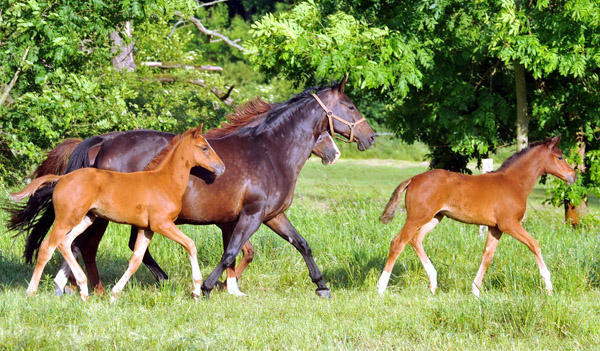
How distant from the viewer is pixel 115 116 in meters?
12.1

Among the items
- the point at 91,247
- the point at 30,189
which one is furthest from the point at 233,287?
the point at 30,189

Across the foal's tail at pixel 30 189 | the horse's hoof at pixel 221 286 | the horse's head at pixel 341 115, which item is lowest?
the horse's hoof at pixel 221 286

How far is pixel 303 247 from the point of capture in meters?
8.21

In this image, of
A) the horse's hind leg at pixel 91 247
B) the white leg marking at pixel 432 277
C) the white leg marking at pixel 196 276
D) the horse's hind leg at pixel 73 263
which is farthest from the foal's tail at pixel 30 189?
the white leg marking at pixel 432 277

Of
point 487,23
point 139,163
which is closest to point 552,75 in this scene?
point 487,23

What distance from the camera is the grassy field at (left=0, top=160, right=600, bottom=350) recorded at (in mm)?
5910

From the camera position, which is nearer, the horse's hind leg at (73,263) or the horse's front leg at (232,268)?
the horse's hind leg at (73,263)

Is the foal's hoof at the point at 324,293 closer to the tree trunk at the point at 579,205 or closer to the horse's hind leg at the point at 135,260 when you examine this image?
the horse's hind leg at the point at 135,260

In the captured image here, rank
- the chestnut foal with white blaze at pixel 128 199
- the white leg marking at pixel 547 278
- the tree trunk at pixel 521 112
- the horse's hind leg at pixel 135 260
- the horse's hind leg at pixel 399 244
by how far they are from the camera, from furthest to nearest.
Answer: the tree trunk at pixel 521 112 → the horse's hind leg at pixel 399 244 → the white leg marking at pixel 547 278 → the horse's hind leg at pixel 135 260 → the chestnut foal with white blaze at pixel 128 199

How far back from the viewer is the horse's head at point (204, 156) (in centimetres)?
734

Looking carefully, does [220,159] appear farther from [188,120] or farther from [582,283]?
[188,120]

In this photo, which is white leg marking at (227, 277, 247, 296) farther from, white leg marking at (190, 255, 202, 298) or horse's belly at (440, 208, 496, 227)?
horse's belly at (440, 208, 496, 227)

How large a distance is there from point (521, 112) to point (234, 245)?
290 inches

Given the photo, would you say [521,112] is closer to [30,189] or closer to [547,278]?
[547,278]
